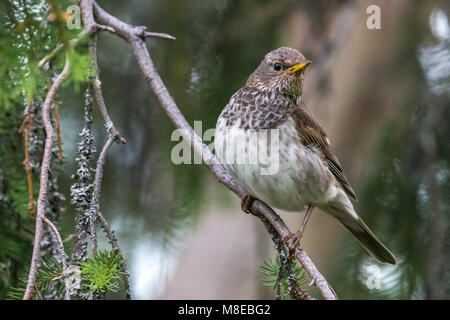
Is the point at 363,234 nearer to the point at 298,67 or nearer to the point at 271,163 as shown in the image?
the point at 271,163

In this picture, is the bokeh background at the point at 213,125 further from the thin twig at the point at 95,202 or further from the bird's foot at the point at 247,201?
the thin twig at the point at 95,202

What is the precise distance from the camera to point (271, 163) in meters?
2.80

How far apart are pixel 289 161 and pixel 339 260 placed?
1155 mm

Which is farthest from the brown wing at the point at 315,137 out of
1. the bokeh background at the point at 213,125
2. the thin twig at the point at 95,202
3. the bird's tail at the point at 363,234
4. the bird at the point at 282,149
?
the thin twig at the point at 95,202

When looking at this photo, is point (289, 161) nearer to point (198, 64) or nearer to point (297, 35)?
point (198, 64)

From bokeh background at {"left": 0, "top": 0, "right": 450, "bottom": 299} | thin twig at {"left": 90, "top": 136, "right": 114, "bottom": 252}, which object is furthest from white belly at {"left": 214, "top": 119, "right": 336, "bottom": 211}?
thin twig at {"left": 90, "top": 136, "right": 114, "bottom": 252}

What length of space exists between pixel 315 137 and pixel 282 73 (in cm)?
43

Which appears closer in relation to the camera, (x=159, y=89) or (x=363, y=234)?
(x=159, y=89)

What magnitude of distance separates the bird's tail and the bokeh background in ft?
0.71

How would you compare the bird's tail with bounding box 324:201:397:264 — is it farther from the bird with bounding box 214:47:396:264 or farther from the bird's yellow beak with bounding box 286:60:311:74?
the bird's yellow beak with bounding box 286:60:311:74

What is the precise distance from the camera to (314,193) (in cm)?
304

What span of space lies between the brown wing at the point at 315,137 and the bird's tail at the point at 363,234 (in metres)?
0.13

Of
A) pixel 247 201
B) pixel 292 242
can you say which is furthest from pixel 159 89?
pixel 292 242

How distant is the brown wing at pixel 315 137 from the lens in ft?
10.1
